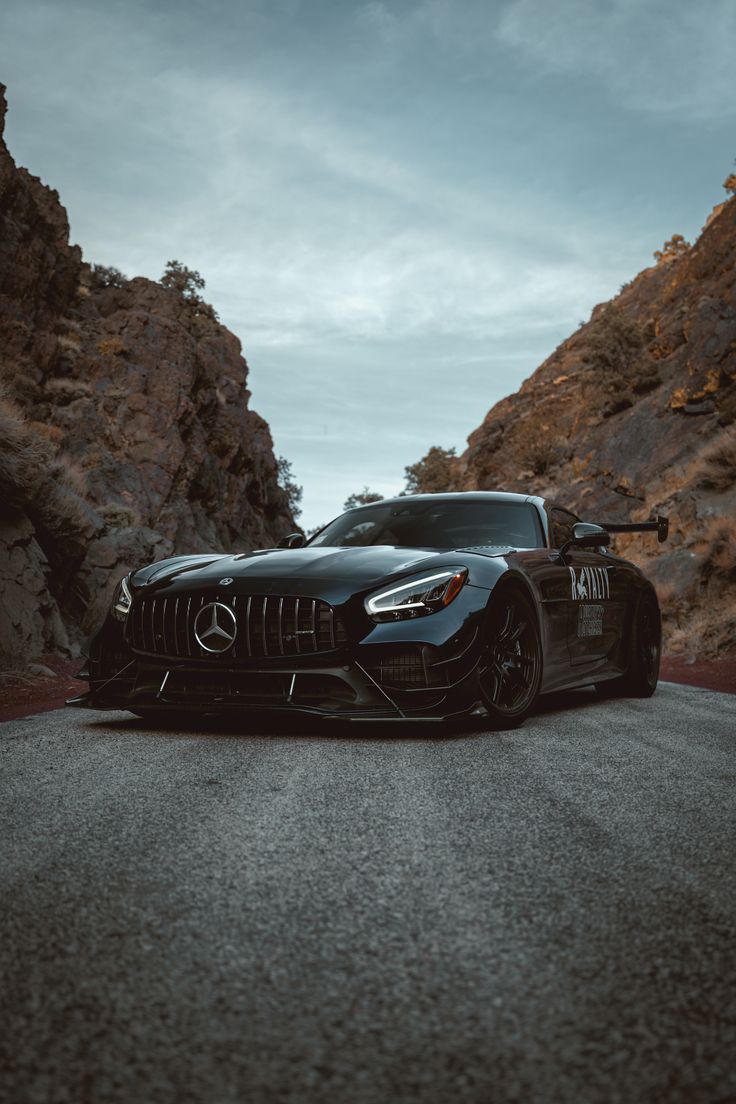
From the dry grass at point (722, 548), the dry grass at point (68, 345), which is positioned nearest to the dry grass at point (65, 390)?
the dry grass at point (68, 345)

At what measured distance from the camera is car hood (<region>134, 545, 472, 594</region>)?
4.75 metres

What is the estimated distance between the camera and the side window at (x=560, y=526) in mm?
6477

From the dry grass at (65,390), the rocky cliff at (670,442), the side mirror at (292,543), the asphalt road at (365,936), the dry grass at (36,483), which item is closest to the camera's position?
the asphalt road at (365,936)

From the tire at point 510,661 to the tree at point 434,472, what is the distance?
4428 cm

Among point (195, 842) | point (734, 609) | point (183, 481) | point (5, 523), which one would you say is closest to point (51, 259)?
point (183, 481)

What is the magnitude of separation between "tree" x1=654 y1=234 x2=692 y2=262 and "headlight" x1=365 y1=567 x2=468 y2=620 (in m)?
51.9

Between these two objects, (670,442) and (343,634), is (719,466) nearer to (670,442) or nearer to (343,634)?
(670,442)

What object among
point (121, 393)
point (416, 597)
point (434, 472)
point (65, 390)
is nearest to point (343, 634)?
point (416, 597)

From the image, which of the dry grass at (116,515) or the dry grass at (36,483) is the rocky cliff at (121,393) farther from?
the dry grass at (36,483)

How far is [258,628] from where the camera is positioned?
463 cm

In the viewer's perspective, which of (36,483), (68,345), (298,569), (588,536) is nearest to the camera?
(298,569)

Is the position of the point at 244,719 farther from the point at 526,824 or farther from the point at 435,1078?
the point at 435,1078

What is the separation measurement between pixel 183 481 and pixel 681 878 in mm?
24495

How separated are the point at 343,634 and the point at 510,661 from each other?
1.07m
